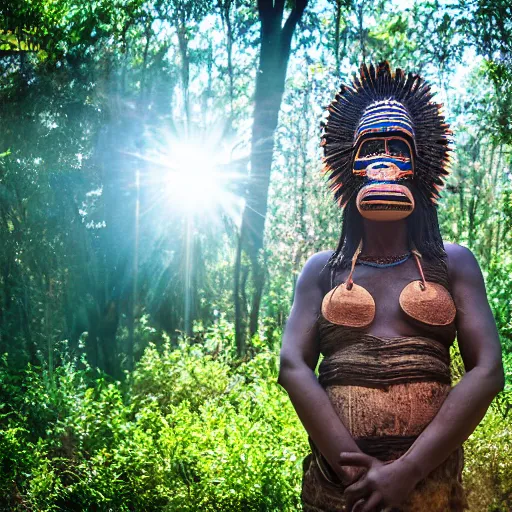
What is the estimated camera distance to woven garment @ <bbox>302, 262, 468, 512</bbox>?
1.68 meters

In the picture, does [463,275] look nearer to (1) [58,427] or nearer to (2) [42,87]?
(1) [58,427]

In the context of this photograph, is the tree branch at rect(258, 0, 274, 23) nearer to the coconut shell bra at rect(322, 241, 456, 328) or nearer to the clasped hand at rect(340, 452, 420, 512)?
the coconut shell bra at rect(322, 241, 456, 328)

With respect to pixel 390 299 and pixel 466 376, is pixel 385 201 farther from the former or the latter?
pixel 466 376

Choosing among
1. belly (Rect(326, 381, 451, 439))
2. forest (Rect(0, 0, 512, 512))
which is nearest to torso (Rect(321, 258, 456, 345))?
belly (Rect(326, 381, 451, 439))

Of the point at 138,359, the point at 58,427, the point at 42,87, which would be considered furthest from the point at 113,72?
the point at 58,427

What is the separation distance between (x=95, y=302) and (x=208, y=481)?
12.0 ft

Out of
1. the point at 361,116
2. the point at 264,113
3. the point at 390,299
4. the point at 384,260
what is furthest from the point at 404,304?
the point at 264,113

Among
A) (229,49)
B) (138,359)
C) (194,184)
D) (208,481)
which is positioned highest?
(229,49)

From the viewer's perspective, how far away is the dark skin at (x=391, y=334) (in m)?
1.58

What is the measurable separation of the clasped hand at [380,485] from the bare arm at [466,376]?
0.03m

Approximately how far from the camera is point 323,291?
6.43 feet

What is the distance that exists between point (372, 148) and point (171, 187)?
17.1 feet

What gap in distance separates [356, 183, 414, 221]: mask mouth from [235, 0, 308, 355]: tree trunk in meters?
4.82

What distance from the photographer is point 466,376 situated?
5.57 feet
